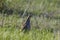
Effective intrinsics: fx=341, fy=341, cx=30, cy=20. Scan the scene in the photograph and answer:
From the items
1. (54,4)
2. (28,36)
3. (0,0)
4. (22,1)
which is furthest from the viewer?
(54,4)

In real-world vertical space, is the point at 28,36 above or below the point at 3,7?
above

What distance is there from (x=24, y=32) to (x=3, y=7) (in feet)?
12.6

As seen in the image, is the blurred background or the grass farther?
the blurred background

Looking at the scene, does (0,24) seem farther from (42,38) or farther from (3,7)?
(3,7)

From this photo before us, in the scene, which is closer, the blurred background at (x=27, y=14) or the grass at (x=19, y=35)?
the grass at (x=19, y=35)

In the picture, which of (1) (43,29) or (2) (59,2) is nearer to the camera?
(1) (43,29)

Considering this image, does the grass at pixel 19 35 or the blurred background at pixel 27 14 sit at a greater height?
the grass at pixel 19 35

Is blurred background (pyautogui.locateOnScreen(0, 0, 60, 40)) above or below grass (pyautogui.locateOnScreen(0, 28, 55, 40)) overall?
below

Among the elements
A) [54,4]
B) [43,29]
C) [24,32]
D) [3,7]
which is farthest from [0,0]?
[54,4]

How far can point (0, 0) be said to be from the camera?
1030 cm

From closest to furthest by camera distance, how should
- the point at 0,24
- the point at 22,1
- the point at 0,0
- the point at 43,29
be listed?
the point at 0,24 → the point at 43,29 → the point at 0,0 → the point at 22,1

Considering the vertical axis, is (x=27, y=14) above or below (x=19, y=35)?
below

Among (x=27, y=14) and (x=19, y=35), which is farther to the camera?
(x=27, y=14)

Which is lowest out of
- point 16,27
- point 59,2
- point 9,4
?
point 59,2
